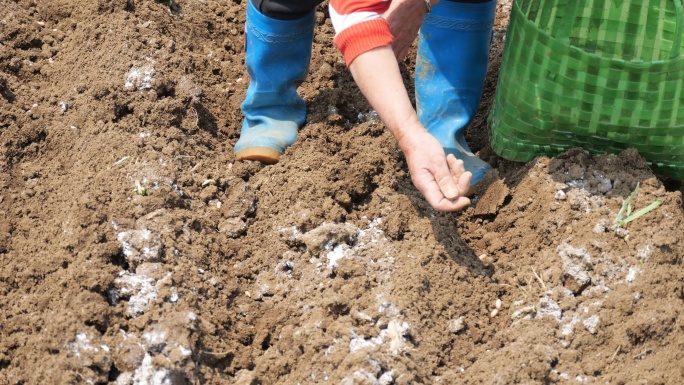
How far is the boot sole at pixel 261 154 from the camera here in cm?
306

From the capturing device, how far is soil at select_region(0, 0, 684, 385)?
231cm

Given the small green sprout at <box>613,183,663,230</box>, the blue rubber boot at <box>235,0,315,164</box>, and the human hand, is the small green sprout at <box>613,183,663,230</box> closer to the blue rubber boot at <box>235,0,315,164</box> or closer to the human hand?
the human hand

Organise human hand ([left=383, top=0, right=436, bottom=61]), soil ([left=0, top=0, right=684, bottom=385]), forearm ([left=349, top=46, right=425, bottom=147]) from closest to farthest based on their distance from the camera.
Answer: soil ([left=0, top=0, right=684, bottom=385]) < forearm ([left=349, top=46, right=425, bottom=147]) < human hand ([left=383, top=0, right=436, bottom=61])

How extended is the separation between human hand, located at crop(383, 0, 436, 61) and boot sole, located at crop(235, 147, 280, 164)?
647 mm

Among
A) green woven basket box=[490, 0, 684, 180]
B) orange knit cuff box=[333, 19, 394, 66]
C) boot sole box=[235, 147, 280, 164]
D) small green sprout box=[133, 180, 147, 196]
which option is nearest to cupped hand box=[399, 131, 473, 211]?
orange knit cuff box=[333, 19, 394, 66]

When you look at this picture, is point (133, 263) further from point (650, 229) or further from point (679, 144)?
point (679, 144)

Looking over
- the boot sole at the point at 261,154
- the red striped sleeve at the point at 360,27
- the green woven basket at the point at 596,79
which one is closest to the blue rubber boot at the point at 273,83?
the boot sole at the point at 261,154

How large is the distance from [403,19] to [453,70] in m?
0.56

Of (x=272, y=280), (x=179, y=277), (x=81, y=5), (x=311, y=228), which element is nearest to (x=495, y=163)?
(x=311, y=228)

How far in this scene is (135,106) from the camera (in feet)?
10.2

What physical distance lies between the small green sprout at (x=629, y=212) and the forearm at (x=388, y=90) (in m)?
0.68

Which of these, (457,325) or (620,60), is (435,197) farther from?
(620,60)

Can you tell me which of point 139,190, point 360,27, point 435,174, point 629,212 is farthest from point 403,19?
point 139,190

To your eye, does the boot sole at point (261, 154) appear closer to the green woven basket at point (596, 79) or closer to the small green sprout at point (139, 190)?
the small green sprout at point (139, 190)
